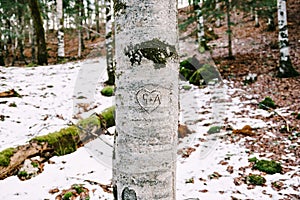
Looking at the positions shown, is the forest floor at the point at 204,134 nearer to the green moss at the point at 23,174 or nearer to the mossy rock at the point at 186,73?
the green moss at the point at 23,174

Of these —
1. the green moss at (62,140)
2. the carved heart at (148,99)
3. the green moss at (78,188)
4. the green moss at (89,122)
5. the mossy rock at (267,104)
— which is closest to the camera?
the carved heart at (148,99)

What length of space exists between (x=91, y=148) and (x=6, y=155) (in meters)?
1.54

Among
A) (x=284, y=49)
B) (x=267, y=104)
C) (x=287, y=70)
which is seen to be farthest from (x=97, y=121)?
(x=284, y=49)

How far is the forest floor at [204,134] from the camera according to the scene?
3.66 metres

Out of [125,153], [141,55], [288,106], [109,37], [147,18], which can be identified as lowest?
[288,106]

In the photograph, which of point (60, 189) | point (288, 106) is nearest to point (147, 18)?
point (60, 189)

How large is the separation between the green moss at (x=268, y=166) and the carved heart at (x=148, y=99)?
150 inches

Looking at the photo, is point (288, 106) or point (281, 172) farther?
point (288, 106)

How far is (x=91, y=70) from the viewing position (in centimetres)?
1180

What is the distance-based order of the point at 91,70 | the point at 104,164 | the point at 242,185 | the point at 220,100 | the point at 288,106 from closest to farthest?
the point at 242,185 < the point at 104,164 < the point at 288,106 < the point at 220,100 < the point at 91,70

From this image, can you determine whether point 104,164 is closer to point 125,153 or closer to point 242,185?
point 242,185

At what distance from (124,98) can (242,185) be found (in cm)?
345

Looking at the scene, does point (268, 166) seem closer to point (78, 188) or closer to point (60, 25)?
point (78, 188)

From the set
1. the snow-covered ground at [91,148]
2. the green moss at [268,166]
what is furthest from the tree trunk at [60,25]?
the green moss at [268,166]
